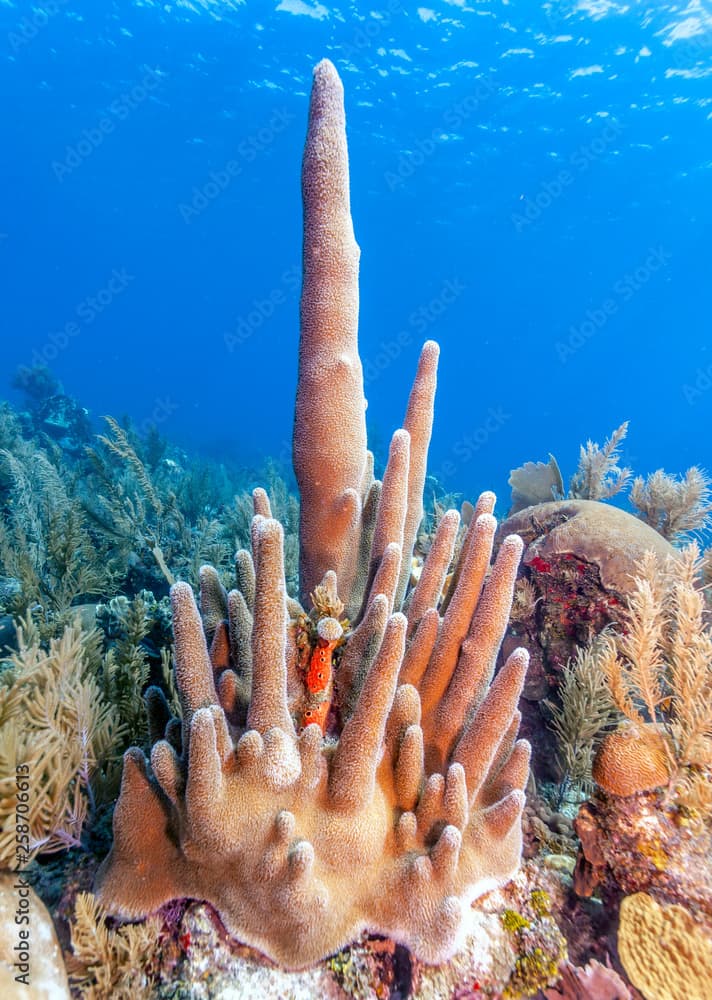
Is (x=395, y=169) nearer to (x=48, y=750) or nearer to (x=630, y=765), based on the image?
(x=630, y=765)

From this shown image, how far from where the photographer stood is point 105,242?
92625 mm

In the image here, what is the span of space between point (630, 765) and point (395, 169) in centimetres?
4739

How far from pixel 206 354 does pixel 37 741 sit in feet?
516

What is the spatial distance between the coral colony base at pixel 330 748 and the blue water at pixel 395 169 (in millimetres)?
18469

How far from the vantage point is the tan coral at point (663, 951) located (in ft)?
5.44

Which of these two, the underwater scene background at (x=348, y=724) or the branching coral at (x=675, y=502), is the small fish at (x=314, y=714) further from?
the branching coral at (x=675, y=502)

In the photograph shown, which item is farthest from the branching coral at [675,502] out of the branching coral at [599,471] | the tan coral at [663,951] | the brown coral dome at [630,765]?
the tan coral at [663,951]

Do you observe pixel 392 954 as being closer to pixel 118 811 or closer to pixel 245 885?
pixel 245 885

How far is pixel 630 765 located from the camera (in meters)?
2.22

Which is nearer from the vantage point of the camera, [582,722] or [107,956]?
[107,956]

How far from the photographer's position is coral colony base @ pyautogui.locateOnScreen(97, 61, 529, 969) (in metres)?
1.69

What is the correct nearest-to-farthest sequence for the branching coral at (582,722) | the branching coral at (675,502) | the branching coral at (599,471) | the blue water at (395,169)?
the branching coral at (582,722) < the branching coral at (675,502) < the branching coral at (599,471) < the blue water at (395,169)

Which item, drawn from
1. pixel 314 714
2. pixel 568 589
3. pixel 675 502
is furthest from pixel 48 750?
pixel 675 502

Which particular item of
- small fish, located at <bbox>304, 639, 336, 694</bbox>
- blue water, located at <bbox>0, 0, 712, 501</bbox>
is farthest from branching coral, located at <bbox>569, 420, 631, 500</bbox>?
blue water, located at <bbox>0, 0, 712, 501</bbox>
